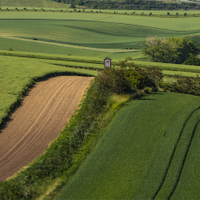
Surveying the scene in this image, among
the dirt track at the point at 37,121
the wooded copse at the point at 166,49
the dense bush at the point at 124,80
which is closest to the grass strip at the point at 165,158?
the dense bush at the point at 124,80

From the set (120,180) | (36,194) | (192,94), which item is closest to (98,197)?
(120,180)

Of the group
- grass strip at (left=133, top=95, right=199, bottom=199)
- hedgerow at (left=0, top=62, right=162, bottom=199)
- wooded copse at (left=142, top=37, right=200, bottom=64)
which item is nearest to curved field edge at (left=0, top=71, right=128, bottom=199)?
hedgerow at (left=0, top=62, right=162, bottom=199)

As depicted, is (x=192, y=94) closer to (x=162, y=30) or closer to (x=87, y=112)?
(x=87, y=112)

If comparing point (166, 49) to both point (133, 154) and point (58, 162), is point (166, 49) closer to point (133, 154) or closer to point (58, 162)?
point (133, 154)

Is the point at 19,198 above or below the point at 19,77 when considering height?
below

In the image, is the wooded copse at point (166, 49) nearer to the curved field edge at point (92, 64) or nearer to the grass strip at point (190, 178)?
the curved field edge at point (92, 64)

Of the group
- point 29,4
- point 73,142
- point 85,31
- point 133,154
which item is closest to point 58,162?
point 73,142
